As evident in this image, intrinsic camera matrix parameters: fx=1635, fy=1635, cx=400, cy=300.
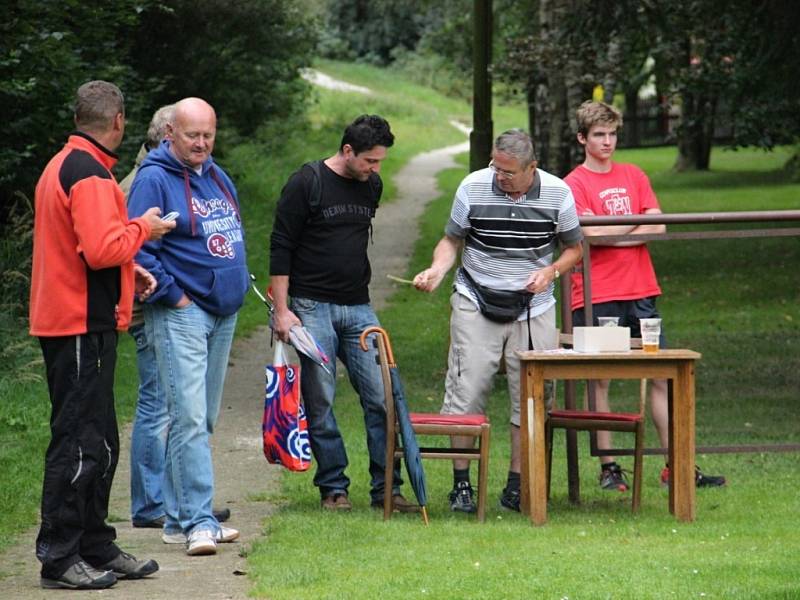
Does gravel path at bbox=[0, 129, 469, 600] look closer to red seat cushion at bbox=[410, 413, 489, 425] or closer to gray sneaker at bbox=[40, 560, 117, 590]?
gray sneaker at bbox=[40, 560, 117, 590]

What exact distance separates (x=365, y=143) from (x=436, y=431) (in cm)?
150

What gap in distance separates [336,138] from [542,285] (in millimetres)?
35367

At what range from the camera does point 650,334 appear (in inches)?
323

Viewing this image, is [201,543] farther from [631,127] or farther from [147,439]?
[631,127]

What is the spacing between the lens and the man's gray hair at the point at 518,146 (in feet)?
26.9

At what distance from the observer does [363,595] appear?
645cm

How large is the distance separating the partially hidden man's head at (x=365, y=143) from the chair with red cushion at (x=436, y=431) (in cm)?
86

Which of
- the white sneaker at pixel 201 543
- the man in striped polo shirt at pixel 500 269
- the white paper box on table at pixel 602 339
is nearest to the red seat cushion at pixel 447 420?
the man in striped polo shirt at pixel 500 269

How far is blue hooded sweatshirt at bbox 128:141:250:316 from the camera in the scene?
24.8 ft

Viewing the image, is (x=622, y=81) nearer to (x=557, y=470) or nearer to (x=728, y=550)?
(x=557, y=470)

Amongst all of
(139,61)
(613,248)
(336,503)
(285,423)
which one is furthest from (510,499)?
(139,61)

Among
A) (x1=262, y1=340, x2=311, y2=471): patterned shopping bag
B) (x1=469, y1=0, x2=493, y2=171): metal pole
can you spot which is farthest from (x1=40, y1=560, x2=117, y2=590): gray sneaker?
(x1=469, y1=0, x2=493, y2=171): metal pole

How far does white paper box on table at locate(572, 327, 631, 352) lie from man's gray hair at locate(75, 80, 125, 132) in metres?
2.63

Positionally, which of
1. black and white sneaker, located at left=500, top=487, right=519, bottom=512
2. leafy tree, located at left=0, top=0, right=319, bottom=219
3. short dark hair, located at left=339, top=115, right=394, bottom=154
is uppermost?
leafy tree, located at left=0, top=0, right=319, bottom=219
